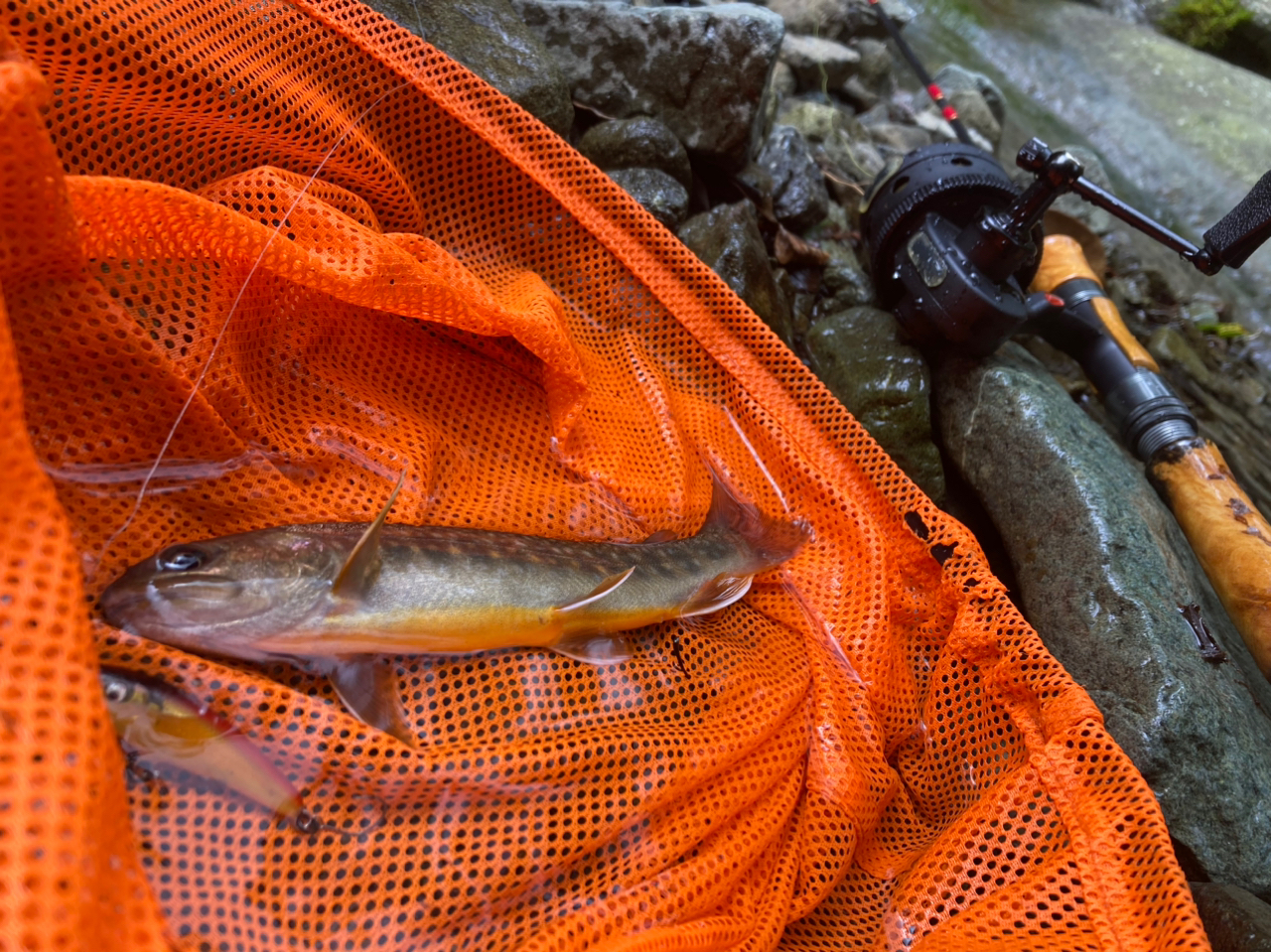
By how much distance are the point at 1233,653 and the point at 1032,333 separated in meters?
2.01

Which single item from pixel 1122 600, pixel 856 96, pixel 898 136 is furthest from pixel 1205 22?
pixel 1122 600

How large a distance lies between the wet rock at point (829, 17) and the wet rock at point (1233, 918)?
7.89 m

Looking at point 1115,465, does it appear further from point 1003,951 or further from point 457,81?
point 457,81

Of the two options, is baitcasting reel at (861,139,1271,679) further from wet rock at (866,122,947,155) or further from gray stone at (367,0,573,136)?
wet rock at (866,122,947,155)

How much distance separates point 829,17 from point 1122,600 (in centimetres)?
720

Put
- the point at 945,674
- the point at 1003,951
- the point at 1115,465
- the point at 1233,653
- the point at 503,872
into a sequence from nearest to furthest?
the point at 503,872 → the point at 1003,951 → the point at 945,674 → the point at 1233,653 → the point at 1115,465

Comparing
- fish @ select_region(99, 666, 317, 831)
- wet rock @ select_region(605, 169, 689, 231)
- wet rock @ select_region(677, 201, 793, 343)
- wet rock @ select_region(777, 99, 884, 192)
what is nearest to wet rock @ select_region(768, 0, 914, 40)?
wet rock @ select_region(777, 99, 884, 192)

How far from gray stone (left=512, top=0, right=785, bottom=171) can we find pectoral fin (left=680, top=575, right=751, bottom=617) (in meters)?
3.06

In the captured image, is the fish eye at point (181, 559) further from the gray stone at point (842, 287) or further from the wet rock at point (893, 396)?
the gray stone at point (842, 287)

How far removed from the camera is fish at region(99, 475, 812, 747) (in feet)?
5.66

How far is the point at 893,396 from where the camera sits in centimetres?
395

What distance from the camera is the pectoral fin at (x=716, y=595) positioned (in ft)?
8.46

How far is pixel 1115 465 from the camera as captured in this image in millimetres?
3703

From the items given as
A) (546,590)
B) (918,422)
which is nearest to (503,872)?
(546,590)
